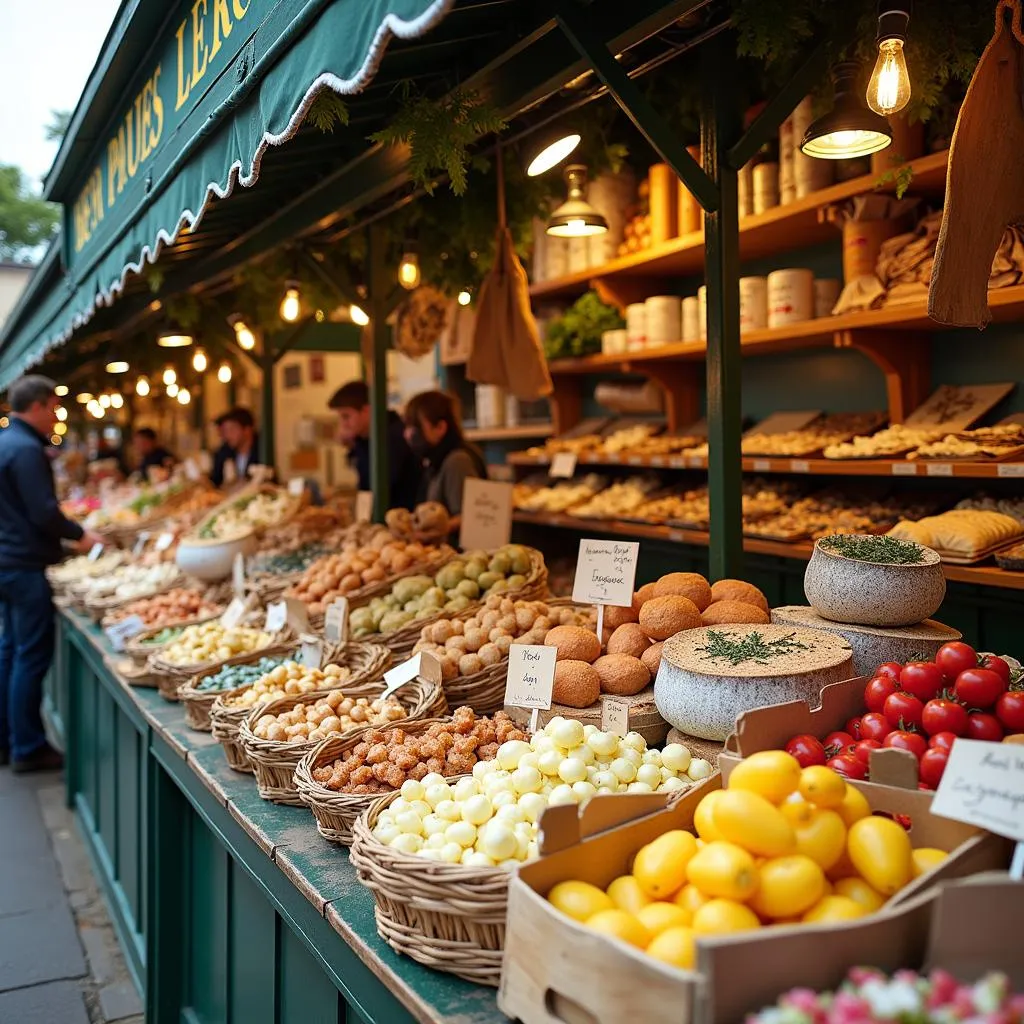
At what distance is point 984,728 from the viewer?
171 cm

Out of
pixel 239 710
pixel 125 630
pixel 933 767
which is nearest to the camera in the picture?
pixel 933 767

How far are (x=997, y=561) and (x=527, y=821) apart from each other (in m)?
2.57

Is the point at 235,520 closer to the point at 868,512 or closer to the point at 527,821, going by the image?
the point at 868,512

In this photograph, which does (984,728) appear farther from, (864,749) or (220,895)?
(220,895)

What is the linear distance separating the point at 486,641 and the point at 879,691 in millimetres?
1203

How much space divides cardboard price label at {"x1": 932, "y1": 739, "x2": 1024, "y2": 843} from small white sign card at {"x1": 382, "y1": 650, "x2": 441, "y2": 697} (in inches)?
58.0

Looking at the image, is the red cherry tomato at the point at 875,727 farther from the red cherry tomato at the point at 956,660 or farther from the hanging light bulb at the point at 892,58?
the hanging light bulb at the point at 892,58

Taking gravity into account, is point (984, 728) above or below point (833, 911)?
above

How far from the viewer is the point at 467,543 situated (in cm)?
434

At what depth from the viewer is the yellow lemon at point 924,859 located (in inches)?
52.6

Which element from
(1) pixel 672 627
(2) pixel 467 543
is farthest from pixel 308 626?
(1) pixel 672 627

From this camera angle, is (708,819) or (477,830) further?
(477,830)

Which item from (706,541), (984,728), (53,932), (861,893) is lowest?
(53,932)

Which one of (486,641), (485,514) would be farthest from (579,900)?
(485,514)
